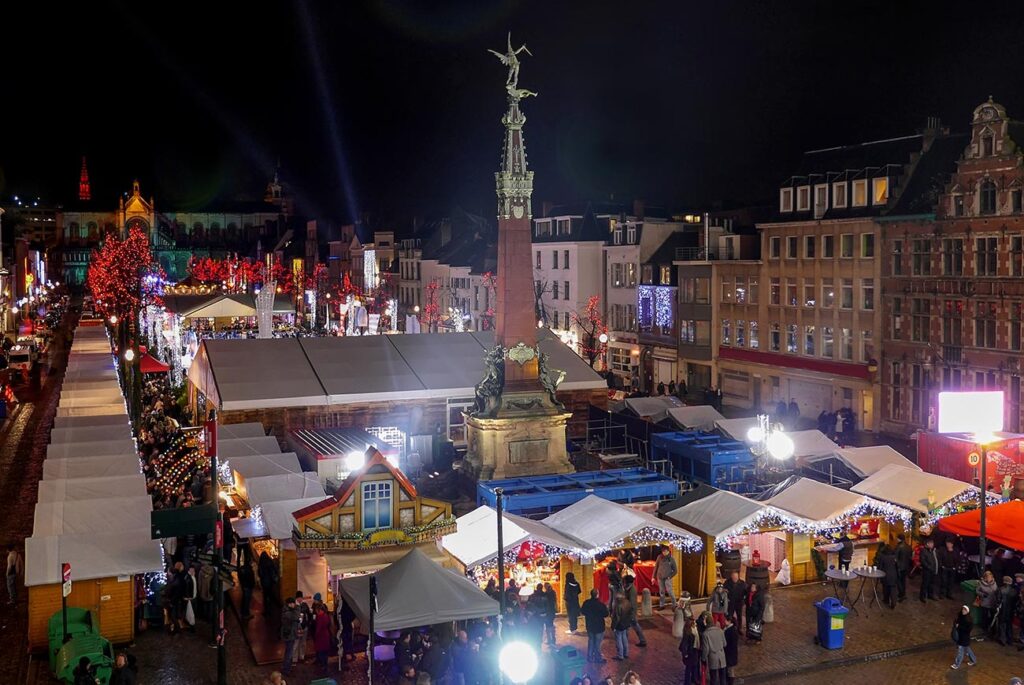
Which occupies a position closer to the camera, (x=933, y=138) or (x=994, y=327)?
(x=994, y=327)

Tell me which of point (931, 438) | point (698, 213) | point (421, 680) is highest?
point (698, 213)

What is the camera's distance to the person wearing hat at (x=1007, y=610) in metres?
19.0

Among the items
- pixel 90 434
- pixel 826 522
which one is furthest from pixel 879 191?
pixel 90 434

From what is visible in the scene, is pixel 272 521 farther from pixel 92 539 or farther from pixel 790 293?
pixel 790 293

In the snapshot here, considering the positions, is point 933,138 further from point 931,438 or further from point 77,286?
point 77,286

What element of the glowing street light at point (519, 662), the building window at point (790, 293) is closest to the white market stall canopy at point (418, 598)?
the glowing street light at point (519, 662)

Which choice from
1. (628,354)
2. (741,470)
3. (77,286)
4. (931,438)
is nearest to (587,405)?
(741,470)

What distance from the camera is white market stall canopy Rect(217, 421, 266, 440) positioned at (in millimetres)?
30653

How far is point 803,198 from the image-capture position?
48.7 m

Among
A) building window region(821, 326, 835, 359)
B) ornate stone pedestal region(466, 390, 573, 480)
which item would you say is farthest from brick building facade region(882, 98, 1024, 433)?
ornate stone pedestal region(466, 390, 573, 480)

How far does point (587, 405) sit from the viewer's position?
40094 mm

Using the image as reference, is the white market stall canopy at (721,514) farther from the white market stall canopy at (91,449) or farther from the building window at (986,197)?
the building window at (986,197)

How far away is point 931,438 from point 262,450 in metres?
18.8

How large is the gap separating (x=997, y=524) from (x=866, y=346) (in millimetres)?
23685
